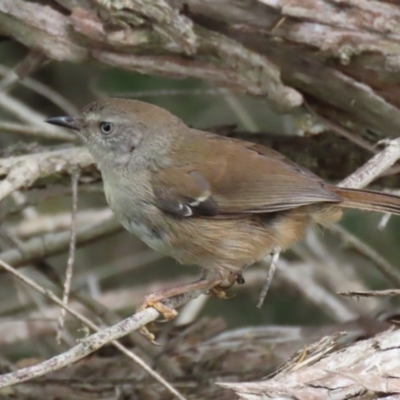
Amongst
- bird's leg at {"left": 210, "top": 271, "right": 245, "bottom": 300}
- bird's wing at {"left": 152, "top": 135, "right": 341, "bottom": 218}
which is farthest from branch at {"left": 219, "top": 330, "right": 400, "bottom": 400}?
bird's leg at {"left": 210, "top": 271, "right": 245, "bottom": 300}

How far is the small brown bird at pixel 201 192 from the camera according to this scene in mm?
3980

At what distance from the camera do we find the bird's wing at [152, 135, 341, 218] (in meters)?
4.00

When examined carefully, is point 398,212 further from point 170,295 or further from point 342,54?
point 170,295

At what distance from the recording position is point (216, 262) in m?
4.08

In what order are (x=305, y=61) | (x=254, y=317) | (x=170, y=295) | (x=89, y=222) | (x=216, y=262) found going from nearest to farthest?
1. (x=170, y=295)
2. (x=216, y=262)
3. (x=305, y=61)
4. (x=89, y=222)
5. (x=254, y=317)

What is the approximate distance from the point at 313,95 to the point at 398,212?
3.08 feet

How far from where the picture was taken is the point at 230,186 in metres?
4.09

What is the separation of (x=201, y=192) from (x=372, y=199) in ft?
2.88

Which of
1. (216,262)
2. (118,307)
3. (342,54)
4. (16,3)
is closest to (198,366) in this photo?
(216,262)

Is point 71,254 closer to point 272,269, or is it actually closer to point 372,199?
point 272,269

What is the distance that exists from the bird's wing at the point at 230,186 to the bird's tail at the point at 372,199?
5cm

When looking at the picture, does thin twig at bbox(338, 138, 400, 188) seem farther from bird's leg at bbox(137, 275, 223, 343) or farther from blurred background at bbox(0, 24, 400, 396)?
bird's leg at bbox(137, 275, 223, 343)

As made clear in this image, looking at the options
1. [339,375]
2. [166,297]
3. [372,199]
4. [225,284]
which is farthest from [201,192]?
[339,375]

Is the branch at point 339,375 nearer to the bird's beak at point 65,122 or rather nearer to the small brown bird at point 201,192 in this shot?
the small brown bird at point 201,192
